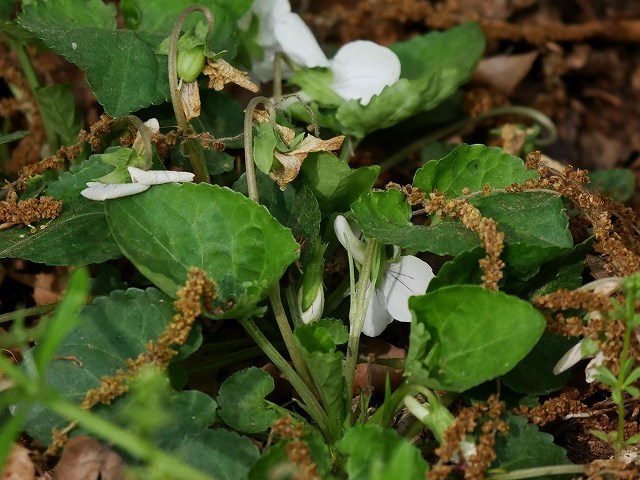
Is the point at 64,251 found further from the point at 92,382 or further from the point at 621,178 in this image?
the point at 621,178

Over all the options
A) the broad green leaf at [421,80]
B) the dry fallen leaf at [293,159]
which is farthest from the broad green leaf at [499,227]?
the broad green leaf at [421,80]

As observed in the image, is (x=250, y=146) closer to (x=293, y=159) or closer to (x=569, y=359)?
(x=293, y=159)

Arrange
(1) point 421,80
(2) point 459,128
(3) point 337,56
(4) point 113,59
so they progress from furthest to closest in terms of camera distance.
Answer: (2) point 459,128 → (3) point 337,56 → (1) point 421,80 → (4) point 113,59

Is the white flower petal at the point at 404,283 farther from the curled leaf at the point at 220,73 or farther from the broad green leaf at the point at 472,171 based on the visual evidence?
the curled leaf at the point at 220,73

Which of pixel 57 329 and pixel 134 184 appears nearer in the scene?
pixel 57 329

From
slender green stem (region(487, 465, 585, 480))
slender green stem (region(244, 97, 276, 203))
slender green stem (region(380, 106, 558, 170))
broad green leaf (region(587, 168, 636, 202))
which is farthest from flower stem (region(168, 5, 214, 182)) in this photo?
broad green leaf (region(587, 168, 636, 202))

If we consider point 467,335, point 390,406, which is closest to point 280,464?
point 390,406
